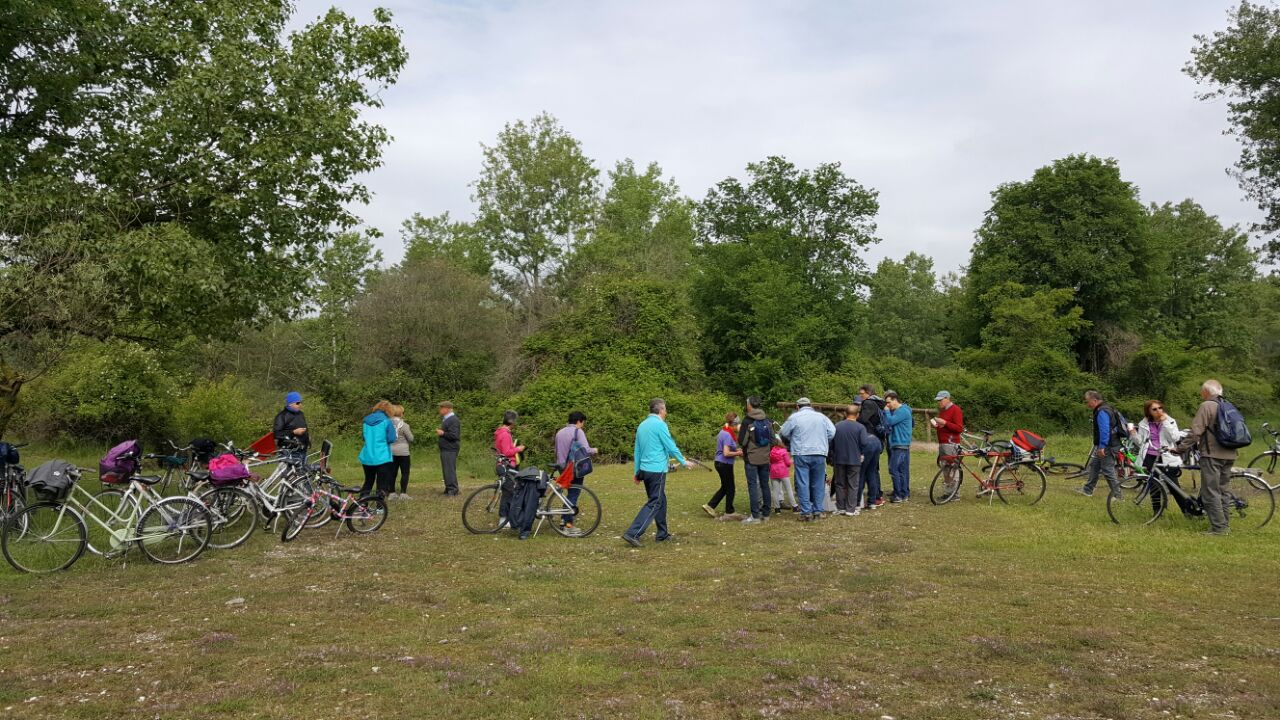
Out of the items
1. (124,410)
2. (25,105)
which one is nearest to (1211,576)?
(25,105)

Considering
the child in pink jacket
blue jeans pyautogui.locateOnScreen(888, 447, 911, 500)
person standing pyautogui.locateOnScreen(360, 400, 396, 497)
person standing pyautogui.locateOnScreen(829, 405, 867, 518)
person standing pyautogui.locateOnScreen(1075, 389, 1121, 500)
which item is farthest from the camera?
blue jeans pyautogui.locateOnScreen(888, 447, 911, 500)

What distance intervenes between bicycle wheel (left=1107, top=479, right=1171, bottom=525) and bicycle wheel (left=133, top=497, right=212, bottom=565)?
11591 millimetres

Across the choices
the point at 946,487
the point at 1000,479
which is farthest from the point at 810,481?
the point at 1000,479

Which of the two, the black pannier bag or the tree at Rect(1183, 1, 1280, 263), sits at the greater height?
the tree at Rect(1183, 1, 1280, 263)

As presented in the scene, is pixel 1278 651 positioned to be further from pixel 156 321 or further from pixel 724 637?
pixel 156 321

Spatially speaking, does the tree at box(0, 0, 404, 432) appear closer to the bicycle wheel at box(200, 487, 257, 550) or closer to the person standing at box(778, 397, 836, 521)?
the bicycle wheel at box(200, 487, 257, 550)

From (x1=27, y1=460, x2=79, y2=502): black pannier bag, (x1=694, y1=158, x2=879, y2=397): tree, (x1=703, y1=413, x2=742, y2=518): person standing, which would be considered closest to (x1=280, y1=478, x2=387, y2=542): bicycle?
(x1=27, y1=460, x2=79, y2=502): black pannier bag

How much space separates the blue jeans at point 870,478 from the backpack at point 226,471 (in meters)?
8.79

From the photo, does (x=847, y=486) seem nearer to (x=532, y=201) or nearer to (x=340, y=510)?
(x=340, y=510)

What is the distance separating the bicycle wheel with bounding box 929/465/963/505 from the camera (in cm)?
1354

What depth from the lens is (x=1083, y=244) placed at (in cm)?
3775

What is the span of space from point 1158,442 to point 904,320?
2323 inches

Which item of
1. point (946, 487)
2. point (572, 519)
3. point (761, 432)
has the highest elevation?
point (761, 432)

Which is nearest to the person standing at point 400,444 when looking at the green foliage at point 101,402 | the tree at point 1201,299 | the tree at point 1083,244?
the green foliage at point 101,402
